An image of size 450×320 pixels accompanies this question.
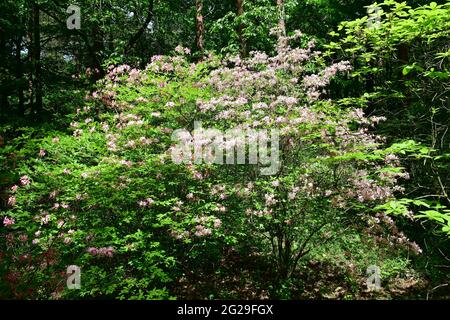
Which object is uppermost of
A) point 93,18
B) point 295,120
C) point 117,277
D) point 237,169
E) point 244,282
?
point 93,18

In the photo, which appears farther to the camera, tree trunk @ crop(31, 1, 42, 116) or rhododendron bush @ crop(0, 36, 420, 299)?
tree trunk @ crop(31, 1, 42, 116)

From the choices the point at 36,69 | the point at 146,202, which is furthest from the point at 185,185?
the point at 36,69

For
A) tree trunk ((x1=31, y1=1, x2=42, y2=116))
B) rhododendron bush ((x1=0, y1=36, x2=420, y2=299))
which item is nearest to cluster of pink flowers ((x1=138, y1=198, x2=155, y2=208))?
rhododendron bush ((x1=0, y1=36, x2=420, y2=299))

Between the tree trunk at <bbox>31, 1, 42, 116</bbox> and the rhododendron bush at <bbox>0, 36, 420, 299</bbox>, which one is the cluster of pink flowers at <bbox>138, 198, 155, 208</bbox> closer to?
the rhododendron bush at <bbox>0, 36, 420, 299</bbox>

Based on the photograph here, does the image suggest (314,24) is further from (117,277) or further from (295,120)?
(117,277)

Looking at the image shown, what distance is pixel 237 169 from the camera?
21.1 ft

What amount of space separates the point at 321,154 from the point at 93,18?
23.9 ft

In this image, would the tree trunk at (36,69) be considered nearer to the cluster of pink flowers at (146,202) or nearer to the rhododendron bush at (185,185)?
the rhododendron bush at (185,185)

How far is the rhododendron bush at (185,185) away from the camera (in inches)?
220

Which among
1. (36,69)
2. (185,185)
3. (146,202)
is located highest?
(36,69)

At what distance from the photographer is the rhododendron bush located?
18.3ft

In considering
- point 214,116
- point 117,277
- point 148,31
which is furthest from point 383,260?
point 148,31

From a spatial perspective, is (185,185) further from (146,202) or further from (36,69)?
(36,69)

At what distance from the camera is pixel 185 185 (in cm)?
614
